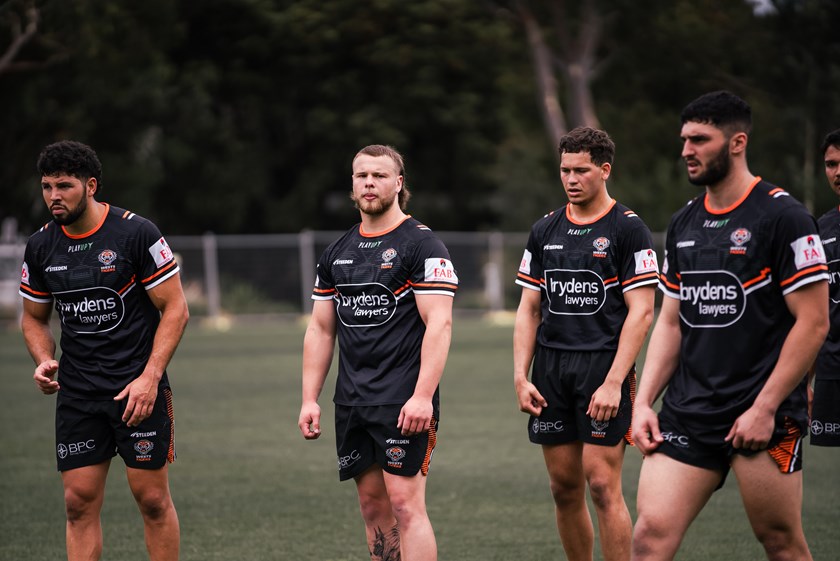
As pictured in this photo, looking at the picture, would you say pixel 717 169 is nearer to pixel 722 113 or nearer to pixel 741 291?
pixel 722 113

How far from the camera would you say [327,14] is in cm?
3778

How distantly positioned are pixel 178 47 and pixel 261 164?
4.80 meters

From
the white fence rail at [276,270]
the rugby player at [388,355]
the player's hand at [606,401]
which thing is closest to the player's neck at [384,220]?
the rugby player at [388,355]

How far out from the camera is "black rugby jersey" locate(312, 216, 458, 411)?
5742 mm

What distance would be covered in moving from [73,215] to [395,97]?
34704 millimetres

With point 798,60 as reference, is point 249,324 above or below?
below

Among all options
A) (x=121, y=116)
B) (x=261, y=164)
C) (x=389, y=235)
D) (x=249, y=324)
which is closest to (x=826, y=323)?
(x=389, y=235)

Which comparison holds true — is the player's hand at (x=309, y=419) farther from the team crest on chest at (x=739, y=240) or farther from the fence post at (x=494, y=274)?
the fence post at (x=494, y=274)

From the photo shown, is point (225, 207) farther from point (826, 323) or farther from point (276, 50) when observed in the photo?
point (826, 323)

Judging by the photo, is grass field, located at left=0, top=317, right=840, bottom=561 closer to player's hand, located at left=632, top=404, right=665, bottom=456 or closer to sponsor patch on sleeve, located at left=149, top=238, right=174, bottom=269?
sponsor patch on sleeve, located at left=149, top=238, right=174, bottom=269

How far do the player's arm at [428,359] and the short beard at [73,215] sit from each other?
5.79 feet

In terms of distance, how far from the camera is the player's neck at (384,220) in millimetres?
5930

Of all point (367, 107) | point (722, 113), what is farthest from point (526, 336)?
point (367, 107)

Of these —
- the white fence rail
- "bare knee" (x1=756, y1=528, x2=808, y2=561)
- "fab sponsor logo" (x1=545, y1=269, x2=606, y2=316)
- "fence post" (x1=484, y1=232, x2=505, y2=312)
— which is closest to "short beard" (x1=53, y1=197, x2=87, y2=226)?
"fab sponsor logo" (x1=545, y1=269, x2=606, y2=316)
